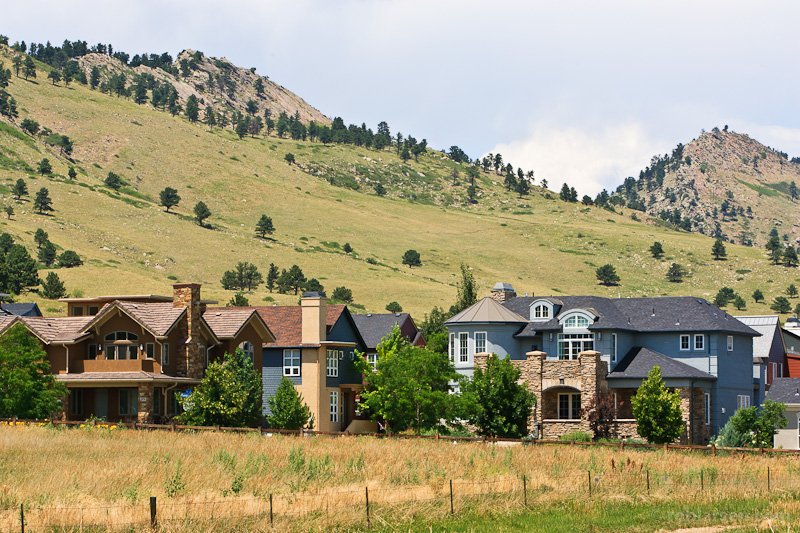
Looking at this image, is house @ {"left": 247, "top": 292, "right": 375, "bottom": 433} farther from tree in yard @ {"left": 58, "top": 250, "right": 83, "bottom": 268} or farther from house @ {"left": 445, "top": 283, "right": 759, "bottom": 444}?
tree in yard @ {"left": 58, "top": 250, "right": 83, "bottom": 268}

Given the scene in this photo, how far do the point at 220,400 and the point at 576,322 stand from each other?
23.3 meters

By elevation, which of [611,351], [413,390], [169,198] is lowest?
[413,390]

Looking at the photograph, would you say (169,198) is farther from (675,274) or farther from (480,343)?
(480,343)

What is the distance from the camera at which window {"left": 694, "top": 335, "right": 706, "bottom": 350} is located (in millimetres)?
61875

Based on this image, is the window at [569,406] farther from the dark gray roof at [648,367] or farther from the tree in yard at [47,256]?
the tree in yard at [47,256]

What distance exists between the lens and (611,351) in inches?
2434

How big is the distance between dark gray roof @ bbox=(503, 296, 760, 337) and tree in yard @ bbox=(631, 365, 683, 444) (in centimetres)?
676

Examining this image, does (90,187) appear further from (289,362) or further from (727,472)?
(727,472)

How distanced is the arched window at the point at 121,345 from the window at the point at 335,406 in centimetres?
1276

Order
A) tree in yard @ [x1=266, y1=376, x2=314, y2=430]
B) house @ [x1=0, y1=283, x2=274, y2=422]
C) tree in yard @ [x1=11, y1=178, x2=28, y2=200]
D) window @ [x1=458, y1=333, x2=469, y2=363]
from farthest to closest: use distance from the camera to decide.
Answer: tree in yard @ [x1=11, y1=178, x2=28, y2=200]
window @ [x1=458, y1=333, x2=469, y2=363]
house @ [x1=0, y1=283, x2=274, y2=422]
tree in yard @ [x1=266, y1=376, x2=314, y2=430]

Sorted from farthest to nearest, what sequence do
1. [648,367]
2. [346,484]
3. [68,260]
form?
[68,260] < [648,367] < [346,484]

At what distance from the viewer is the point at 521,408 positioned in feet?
185

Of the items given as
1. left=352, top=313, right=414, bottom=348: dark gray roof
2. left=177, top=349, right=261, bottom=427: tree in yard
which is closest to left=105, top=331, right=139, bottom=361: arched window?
left=177, top=349, right=261, bottom=427: tree in yard

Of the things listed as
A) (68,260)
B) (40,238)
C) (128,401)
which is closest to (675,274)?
(68,260)
